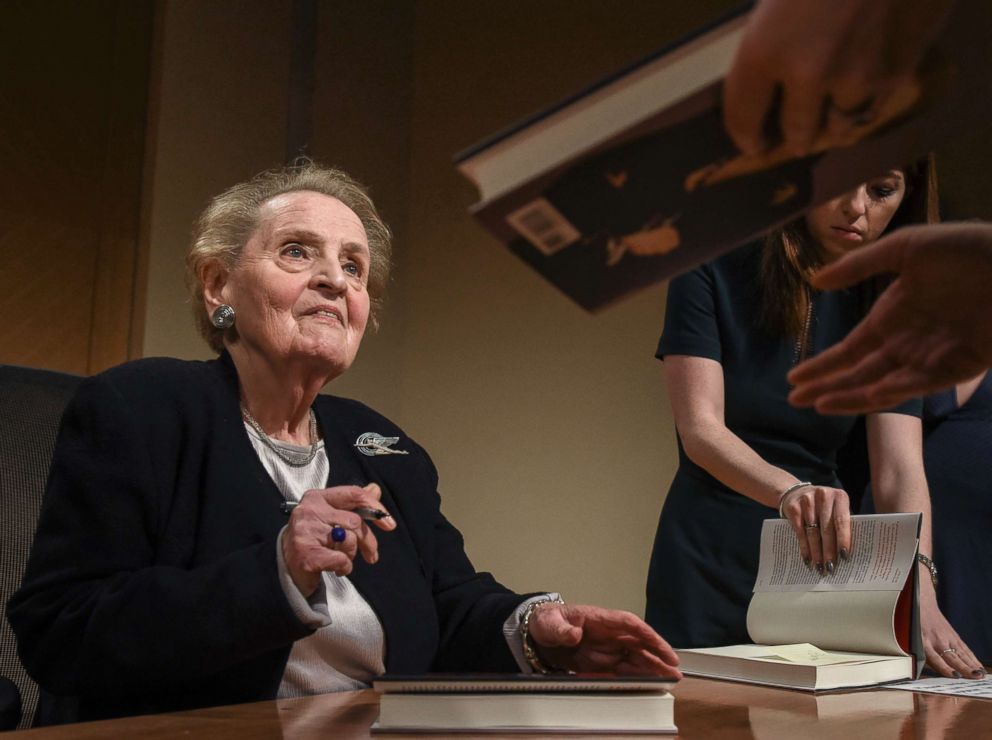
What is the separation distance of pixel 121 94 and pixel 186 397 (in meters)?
2.19

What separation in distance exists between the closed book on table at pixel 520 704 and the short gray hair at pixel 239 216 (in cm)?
82

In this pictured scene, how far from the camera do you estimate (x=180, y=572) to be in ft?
3.90

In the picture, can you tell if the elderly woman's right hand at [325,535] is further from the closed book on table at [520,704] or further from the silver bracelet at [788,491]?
the silver bracelet at [788,491]

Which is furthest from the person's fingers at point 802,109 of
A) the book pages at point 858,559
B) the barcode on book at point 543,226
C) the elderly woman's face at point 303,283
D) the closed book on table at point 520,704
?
the elderly woman's face at point 303,283

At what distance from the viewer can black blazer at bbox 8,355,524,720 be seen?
3.73ft

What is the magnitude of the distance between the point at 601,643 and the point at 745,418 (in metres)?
0.64

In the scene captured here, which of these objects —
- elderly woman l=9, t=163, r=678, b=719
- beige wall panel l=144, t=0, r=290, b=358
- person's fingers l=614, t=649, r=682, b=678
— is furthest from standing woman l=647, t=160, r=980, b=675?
beige wall panel l=144, t=0, r=290, b=358

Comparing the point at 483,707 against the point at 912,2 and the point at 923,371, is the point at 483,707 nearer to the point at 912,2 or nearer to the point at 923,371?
the point at 923,371

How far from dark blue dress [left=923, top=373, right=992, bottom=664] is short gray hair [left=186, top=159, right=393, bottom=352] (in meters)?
1.05

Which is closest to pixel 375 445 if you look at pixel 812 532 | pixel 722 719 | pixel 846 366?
pixel 812 532

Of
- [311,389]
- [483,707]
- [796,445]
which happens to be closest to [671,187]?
[483,707]

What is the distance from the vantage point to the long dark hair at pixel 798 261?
1.64 metres

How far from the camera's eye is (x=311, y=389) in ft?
5.14

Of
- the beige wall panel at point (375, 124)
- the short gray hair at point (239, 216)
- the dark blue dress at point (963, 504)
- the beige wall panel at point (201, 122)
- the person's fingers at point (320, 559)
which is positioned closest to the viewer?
the person's fingers at point (320, 559)
